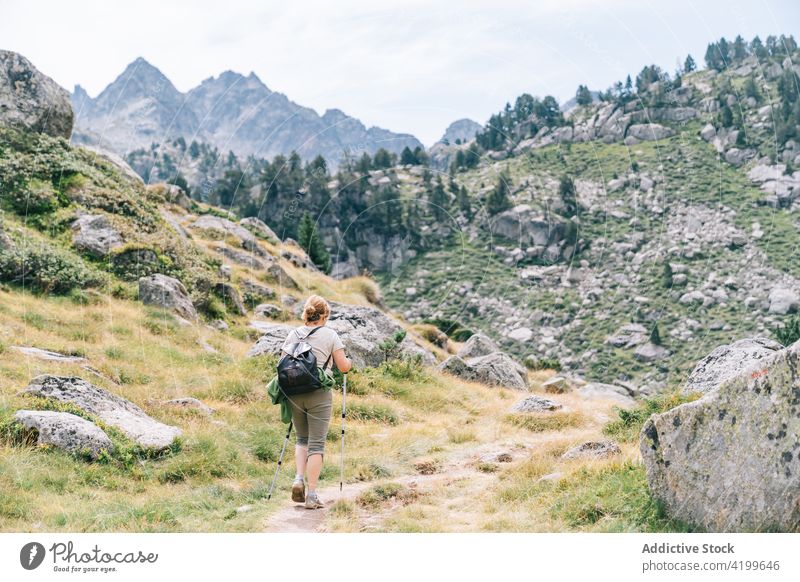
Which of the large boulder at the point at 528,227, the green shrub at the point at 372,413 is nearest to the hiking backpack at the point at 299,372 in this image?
the green shrub at the point at 372,413

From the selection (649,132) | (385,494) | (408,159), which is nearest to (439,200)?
(408,159)

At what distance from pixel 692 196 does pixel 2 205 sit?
116m

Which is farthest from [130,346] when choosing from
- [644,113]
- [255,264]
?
[644,113]

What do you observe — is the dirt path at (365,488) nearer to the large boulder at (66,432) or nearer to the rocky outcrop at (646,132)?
the large boulder at (66,432)

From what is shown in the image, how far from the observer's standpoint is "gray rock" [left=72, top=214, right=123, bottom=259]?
23016 millimetres

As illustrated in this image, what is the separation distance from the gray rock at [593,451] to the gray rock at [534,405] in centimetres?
605

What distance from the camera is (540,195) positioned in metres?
124

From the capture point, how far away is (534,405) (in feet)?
56.7

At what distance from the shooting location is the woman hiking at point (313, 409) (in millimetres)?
8719

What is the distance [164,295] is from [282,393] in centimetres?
1410

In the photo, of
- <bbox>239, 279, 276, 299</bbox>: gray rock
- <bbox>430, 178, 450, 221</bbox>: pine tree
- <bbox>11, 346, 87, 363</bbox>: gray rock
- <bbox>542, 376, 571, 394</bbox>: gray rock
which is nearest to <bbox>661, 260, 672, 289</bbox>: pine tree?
<bbox>430, 178, 450, 221</bbox>: pine tree

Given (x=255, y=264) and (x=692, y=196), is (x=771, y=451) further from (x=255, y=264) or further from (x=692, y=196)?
(x=692, y=196)

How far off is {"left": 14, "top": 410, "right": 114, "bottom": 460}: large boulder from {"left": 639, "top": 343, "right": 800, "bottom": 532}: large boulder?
7.22m

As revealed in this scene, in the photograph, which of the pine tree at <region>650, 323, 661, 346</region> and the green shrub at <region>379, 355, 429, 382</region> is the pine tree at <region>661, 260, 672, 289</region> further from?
the green shrub at <region>379, 355, 429, 382</region>
